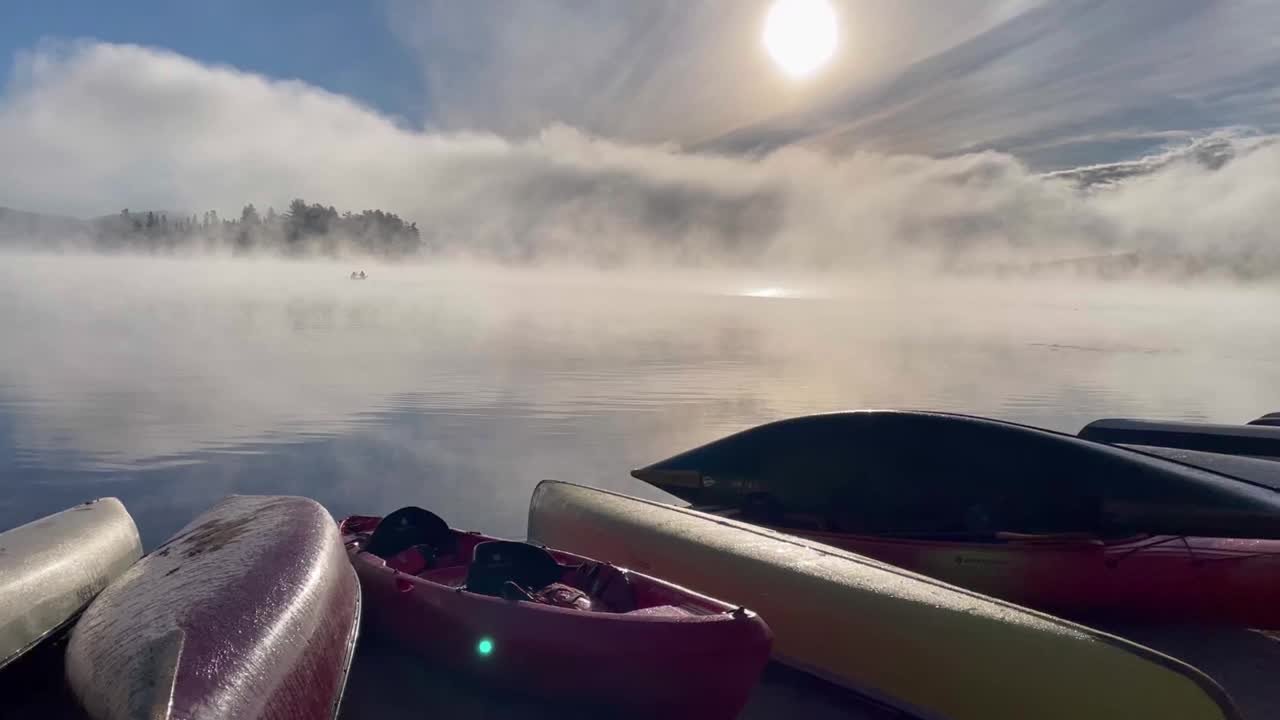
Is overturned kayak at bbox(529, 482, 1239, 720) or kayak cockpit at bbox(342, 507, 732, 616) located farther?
kayak cockpit at bbox(342, 507, 732, 616)

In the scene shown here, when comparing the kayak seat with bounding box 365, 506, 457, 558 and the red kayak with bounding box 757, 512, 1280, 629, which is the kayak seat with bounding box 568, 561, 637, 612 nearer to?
the kayak seat with bounding box 365, 506, 457, 558

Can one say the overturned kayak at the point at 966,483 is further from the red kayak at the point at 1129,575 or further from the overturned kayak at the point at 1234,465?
the overturned kayak at the point at 1234,465

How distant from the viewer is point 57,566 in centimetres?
593

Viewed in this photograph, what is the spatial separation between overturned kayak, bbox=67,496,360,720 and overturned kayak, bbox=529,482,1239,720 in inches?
93.3

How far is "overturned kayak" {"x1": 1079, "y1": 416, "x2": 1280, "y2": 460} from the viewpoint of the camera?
10086 millimetres

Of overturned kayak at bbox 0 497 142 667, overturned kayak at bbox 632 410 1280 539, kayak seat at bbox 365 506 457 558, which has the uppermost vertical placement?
overturned kayak at bbox 632 410 1280 539

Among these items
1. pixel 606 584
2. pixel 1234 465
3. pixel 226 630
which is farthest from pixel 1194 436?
pixel 226 630

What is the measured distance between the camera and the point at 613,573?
5.64 meters

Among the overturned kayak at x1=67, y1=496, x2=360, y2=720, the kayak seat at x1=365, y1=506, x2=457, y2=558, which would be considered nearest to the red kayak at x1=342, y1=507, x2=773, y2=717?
the kayak seat at x1=365, y1=506, x2=457, y2=558

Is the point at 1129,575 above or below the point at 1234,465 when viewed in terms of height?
below

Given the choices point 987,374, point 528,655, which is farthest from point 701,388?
point 528,655

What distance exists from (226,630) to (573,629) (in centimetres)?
180

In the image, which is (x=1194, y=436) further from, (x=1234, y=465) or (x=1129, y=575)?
(x=1129, y=575)

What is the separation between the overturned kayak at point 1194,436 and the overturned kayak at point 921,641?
18.9 feet
